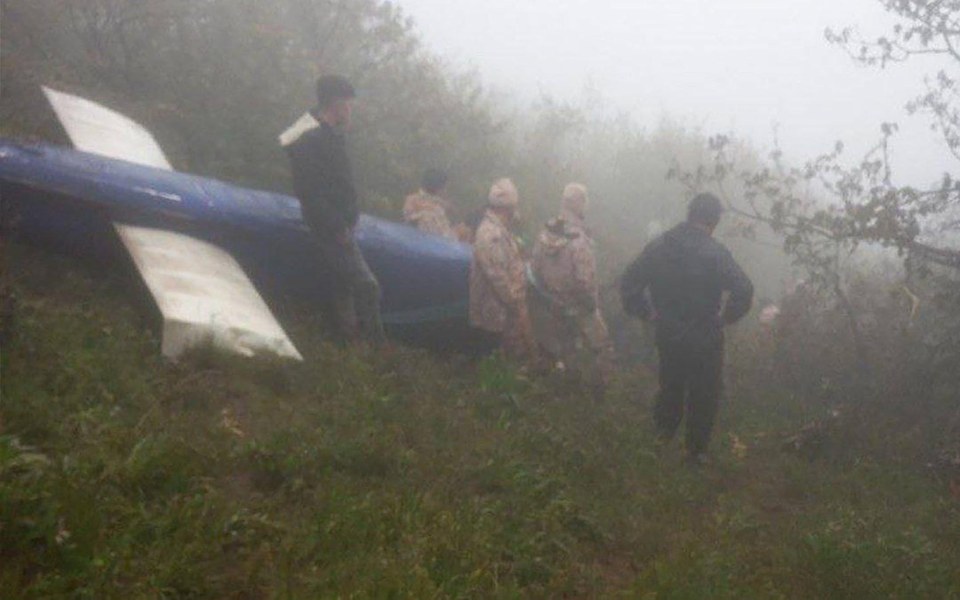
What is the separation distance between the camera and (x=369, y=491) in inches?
174

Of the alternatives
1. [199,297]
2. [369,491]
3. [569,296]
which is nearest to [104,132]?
[199,297]

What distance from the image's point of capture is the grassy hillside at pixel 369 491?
3.42 m

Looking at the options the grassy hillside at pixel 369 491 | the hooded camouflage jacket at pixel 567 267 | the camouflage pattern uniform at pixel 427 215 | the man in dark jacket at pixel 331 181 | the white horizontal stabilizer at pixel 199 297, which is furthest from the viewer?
the camouflage pattern uniform at pixel 427 215

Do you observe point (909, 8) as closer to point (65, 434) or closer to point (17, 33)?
point (65, 434)

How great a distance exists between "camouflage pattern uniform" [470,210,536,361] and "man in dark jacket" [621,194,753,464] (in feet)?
4.08

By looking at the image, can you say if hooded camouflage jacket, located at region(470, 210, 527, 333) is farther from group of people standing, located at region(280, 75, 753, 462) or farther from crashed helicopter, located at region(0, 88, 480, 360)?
crashed helicopter, located at region(0, 88, 480, 360)

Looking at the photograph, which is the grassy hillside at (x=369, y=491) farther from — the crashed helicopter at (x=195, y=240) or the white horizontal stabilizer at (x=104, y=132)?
the white horizontal stabilizer at (x=104, y=132)

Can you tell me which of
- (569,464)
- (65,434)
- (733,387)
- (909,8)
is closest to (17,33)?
(65,434)

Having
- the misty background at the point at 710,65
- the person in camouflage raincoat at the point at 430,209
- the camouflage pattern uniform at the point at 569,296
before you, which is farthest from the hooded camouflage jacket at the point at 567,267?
the misty background at the point at 710,65

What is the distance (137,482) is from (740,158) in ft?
48.8

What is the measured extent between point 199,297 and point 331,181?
4.68ft

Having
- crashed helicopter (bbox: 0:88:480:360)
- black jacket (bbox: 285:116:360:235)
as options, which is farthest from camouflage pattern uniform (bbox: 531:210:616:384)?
black jacket (bbox: 285:116:360:235)

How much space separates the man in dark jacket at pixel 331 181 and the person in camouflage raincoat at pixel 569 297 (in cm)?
190

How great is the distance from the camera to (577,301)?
26.7 ft
